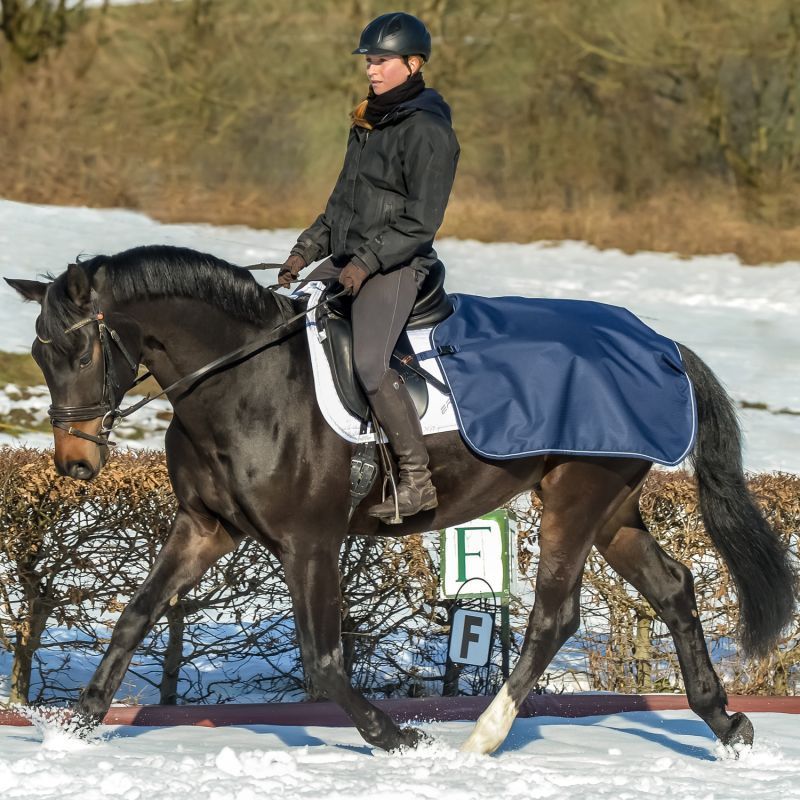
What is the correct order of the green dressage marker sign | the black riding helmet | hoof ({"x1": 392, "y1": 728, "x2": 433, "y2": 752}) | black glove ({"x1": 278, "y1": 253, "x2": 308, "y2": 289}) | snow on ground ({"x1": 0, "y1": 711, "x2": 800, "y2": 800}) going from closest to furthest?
snow on ground ({"x1": 0, "y1": 711, "x2": 800, "y2": 800})
hoof ({"x1": 392, "y1": 728, "x2": 433, "y2": 752})
the black riding helmet
black glove ({"x1": 278, "y1": 253, "x2": 308, "y2": 289})
the green dressage marker sign

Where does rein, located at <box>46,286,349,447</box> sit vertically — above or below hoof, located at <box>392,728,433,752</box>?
above

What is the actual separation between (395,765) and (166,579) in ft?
3.69

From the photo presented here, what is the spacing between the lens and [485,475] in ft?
16.3

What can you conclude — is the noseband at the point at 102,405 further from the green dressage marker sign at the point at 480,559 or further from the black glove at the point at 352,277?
the green dressage marker sign at the point at 480,559

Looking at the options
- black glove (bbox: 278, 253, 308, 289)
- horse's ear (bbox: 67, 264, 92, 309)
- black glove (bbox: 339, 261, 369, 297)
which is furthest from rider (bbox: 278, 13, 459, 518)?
horse's ear (bbox: 67, 264, 92, 309)

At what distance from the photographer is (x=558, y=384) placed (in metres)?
5.04

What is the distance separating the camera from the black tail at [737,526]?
5.47 m

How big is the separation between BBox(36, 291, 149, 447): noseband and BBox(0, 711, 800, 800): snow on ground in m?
1.12

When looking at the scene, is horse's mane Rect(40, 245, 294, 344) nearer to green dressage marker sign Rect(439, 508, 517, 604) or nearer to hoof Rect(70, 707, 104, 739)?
hoof Rect(70, 707, 104, 739)

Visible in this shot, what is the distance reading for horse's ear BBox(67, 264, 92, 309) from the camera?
4.29 metres

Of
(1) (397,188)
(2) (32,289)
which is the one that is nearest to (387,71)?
(1) (397,188)

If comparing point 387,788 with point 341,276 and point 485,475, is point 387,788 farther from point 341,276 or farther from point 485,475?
point 341,276

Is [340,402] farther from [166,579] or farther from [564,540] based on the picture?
[564,540]

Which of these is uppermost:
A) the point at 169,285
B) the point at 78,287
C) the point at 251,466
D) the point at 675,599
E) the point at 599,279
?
the point at 599,279
